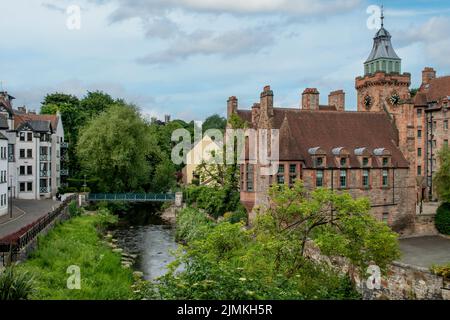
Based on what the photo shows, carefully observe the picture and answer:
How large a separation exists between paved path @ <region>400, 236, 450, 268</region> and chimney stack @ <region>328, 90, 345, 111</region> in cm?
→ 1711

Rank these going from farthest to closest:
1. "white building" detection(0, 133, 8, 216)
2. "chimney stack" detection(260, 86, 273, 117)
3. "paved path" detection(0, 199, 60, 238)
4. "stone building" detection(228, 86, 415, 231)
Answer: "white building" detection(0, 133, 8, 216)
"chimney stack" detection(260, 86, 273, 117)
"stone building" detection(228, 86, 415, 231)
"paved path" detection(0, 199, 60, 238)

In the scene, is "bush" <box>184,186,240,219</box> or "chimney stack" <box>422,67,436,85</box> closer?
"bush" <box>184,186,240,219</box>

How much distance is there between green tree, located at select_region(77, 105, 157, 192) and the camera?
59281mm

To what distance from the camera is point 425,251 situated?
34250mm

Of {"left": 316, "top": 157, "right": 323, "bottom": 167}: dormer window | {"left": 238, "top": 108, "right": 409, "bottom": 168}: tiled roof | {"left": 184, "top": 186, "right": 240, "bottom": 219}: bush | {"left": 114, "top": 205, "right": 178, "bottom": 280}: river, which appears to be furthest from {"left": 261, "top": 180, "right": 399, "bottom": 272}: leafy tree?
{"left": 184, "top": 186, "right": 240, "bottom": 219}: bush

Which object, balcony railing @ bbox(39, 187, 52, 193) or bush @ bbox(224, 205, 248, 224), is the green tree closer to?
balcony railing @ bbox(39, 187, 52, 193)

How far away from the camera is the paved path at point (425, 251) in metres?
30.5

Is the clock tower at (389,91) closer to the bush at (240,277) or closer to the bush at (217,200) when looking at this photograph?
the bush at (217,200)

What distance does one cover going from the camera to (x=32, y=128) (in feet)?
201

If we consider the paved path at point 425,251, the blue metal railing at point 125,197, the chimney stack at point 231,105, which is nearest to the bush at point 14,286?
the paved path at point 425,251

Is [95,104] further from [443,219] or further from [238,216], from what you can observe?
[443,219]

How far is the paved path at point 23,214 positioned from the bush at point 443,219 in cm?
3435
